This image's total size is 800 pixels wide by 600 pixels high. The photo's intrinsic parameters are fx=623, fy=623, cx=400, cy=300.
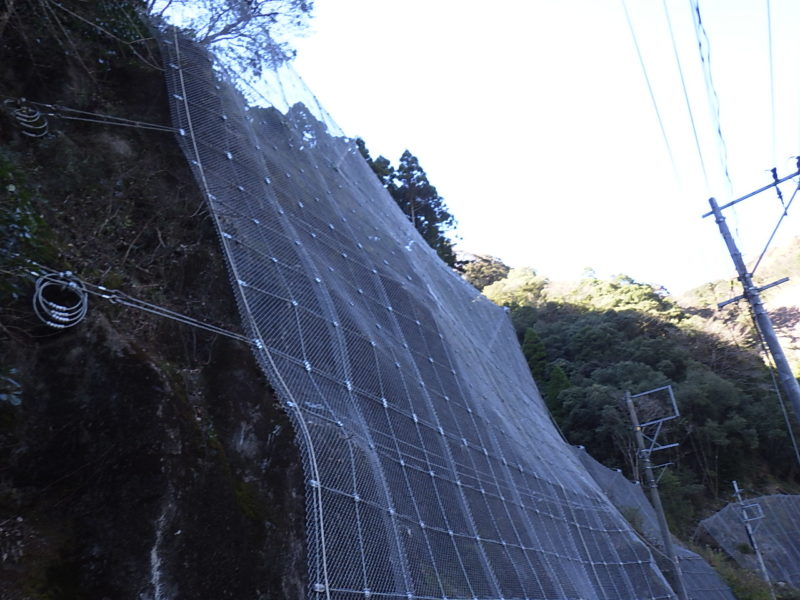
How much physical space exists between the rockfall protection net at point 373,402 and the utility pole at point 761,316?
358 cm

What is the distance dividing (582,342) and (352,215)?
21410mm

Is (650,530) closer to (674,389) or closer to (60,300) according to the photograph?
(674,389)

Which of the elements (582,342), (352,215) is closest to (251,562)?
(352,215)

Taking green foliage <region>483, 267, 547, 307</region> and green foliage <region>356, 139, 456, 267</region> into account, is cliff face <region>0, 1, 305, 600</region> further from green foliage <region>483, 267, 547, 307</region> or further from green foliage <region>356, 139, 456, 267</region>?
green foliage <region>483, 267, 547, 307</region>

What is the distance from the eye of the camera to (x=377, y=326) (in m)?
8.33

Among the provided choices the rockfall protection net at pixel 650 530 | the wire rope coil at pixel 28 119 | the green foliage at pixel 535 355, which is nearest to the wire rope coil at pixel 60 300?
the wire rope coil at pixel 28 119

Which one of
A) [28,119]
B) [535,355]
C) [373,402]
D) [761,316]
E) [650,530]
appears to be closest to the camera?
[28,119]

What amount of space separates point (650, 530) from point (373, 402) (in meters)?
13.2

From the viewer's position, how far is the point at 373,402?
6.89 metres

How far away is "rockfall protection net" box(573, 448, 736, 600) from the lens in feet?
48.3

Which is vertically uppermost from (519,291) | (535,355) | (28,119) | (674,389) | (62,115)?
(519,291)

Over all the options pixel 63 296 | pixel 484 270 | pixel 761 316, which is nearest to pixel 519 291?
pixel 484 270

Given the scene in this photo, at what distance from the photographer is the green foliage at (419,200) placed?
2467 cm

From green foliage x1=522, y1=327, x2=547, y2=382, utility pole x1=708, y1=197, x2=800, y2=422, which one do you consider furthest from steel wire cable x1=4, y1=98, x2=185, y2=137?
green foliage x1=522, y1=327, x2=547, y2=382
